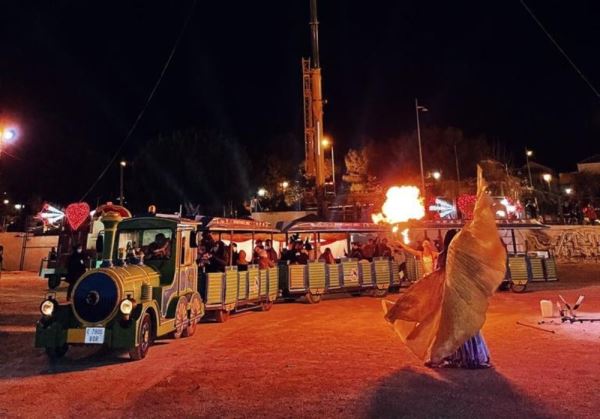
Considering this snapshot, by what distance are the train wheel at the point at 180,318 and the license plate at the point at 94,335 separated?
1.75 metres

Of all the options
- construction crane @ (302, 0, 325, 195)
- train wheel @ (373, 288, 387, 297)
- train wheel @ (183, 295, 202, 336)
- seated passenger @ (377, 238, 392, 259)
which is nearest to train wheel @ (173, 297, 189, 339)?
train wheel @ (183, 295, 202, 336)

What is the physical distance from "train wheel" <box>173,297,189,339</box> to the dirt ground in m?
0.32

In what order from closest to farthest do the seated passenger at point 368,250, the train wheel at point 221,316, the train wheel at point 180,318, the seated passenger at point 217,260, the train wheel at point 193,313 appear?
the train wheel at point 180,318 → the train wheel at point 193,313 → the train wheel at point 221,316 → the seated passenger at point 217,260 → the seated passenger at point 368,250

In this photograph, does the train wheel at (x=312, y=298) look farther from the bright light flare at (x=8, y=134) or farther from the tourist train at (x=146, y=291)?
the bright light flare at (x=8, y=134)

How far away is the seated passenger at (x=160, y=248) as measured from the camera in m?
8.98

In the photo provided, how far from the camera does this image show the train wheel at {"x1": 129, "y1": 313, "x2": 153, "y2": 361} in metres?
7.48

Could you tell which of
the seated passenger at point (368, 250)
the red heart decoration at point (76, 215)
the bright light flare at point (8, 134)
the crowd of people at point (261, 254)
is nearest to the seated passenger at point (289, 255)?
the crowd of people at point (261, 254)

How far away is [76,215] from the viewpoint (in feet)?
85.3

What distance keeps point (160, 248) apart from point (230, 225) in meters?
4.37

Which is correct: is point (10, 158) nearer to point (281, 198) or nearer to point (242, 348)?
point (281, 198)

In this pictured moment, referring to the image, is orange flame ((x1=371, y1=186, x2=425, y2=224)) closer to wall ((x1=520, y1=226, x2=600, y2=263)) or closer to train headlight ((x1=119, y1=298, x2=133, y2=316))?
train headlight ((x1=119, y1=298, x2=133, y2=316))

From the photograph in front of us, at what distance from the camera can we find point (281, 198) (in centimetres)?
5400

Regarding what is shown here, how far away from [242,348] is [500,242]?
518 centimetres

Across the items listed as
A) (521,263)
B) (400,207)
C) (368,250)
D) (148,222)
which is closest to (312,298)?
(368,250)
